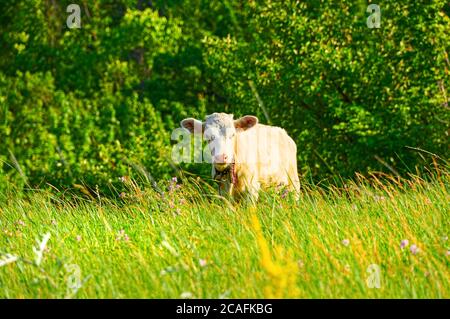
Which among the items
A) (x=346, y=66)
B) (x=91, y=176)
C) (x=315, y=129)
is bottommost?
(x=91, y=176)

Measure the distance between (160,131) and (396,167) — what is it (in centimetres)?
587

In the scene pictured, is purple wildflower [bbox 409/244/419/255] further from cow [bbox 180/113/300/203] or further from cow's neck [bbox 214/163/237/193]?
cow's neck [bbox 214/163/237/193]

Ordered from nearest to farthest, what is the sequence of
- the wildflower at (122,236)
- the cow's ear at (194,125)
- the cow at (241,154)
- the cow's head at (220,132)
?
the wildflower at (122,236) → the cow's head at (220,132) → the cow at (241,154) → the cow's ear at (194,125)

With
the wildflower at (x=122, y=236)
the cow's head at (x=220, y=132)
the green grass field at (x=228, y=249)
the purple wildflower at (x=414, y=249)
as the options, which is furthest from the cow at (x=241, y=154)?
the purple wildflower at (x=414, y=249)

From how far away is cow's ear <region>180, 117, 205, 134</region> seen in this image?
9.08 metres

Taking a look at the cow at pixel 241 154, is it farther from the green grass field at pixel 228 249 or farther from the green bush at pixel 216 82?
the green bush at pixel 216 82

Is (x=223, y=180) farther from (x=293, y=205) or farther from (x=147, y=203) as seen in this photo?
(x=293, y=205)

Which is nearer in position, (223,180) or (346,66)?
(223,180)

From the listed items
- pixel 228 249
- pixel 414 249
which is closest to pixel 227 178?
pixel 228 249

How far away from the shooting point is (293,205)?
6973mm

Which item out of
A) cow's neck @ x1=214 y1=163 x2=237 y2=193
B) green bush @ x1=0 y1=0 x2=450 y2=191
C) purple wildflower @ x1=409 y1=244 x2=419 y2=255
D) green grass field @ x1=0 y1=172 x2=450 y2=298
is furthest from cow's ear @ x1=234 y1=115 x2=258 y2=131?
purple wildflower @ x1=409 y1=244 x2=419 y2=255

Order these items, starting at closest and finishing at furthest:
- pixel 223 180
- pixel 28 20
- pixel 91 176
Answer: pixel 223 180 → pixel 91 176 → pixel 28 20

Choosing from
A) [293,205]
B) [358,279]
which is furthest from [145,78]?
[358,279]

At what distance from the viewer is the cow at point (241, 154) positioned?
863 cm
